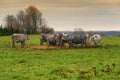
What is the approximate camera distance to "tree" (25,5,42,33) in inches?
3844

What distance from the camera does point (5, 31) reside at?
73.8 m

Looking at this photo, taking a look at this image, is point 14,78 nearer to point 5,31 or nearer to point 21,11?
point 5,31

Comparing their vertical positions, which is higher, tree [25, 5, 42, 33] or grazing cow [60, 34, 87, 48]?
tree [25, 5, 42, 33]

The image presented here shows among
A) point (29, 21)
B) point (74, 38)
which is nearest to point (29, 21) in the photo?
A: point (29, 21)

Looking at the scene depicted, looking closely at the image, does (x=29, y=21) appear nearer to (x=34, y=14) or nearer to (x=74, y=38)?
(x=34, y=14)

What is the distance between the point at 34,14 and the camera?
103 m

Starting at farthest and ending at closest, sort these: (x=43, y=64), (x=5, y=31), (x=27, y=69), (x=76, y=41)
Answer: (x=5, y=31), (x=76, y=41), (x=43, y=64), (x=27, y=69)

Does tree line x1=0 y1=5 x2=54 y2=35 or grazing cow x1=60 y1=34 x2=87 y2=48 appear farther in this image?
tree line x1=0 y1=5 x2=54 y2=35

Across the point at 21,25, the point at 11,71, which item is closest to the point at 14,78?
the point at 11,71

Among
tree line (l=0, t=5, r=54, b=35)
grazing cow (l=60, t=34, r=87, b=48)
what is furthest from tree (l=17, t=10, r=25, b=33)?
grazing cow (l=60, t=34, r=87, b=48)

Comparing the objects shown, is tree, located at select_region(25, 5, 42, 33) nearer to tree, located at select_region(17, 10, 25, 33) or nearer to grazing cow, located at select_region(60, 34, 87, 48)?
tree, located at select_region(17, 10, 25, 33)

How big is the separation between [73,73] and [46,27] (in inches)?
3367

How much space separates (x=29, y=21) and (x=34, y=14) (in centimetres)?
525

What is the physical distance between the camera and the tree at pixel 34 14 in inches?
3844
